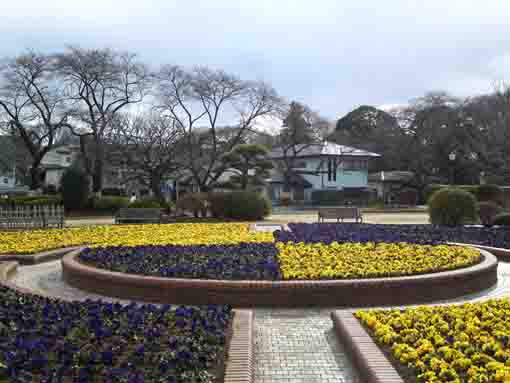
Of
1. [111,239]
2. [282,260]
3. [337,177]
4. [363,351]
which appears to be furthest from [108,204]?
[363,351]

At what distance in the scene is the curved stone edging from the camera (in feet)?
25.3

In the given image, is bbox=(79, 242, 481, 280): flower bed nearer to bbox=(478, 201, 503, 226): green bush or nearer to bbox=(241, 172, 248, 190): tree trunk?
bbox=(478, 201, 503, 226): green bush

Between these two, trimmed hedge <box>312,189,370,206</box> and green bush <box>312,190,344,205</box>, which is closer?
trimmed hedge <box>312,189,370,206</box>

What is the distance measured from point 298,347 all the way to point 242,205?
1937 centimetres

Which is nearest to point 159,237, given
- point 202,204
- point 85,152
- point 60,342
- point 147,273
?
point 147,273

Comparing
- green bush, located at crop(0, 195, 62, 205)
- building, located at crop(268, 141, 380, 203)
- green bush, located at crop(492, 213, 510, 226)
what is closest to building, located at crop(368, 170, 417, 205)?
building, located at crop(268, 141, 380, 203)

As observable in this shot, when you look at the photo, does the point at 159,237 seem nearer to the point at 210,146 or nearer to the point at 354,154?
the point at 210,146

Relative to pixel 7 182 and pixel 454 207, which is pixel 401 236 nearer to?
pixel 454 207

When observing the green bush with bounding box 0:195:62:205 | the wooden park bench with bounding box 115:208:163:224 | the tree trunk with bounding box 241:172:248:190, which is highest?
the tree trunk with bounding box 241:172:248:190

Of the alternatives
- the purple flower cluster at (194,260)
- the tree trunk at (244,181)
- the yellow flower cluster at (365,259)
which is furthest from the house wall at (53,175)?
the yellow flower cluster at (365,259)

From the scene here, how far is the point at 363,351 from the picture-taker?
5164 millimetres

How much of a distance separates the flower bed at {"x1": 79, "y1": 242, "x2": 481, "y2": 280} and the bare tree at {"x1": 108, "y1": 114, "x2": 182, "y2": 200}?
79.2 feet

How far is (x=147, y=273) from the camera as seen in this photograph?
8562mm

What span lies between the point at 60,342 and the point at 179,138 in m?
33.7
